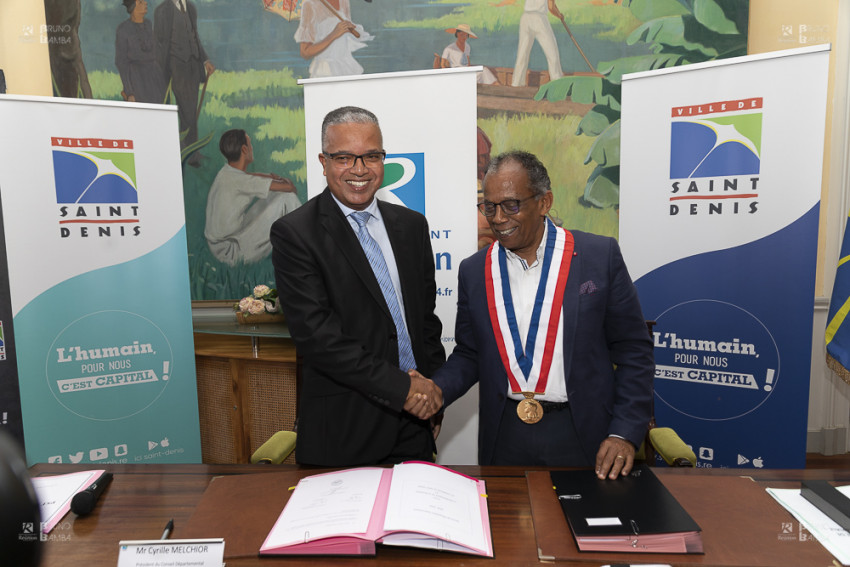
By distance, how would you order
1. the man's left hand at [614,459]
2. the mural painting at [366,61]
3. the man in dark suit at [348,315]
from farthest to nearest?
the mural painting at [366,61]
the man in dark suit at [348,315]
the man's left hand at [614,459]

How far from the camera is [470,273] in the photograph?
202 centimetres

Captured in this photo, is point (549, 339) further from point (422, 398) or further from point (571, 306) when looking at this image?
point (422, 398)

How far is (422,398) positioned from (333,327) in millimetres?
388

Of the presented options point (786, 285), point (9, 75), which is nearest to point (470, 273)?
point (786, 285)

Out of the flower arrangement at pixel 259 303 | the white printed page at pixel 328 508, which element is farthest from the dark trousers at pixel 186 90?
the white printed page at pixel 328 508

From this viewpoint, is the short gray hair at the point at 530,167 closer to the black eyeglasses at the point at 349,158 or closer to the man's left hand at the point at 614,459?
the black eyeglasses at the point at 349,158

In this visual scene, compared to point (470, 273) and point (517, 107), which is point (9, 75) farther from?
point (470, 273)

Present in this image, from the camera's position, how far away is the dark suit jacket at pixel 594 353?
1774mm

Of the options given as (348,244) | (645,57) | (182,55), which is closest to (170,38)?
(182,55)

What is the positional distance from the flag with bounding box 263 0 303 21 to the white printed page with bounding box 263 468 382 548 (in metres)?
3.84

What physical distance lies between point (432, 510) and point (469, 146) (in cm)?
237

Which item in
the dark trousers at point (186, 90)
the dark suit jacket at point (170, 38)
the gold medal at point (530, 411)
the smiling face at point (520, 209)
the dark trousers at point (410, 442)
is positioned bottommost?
the dark trousers at point (410, 442)

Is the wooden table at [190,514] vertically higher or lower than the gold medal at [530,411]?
lower

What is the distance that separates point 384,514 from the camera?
4.10 ft
